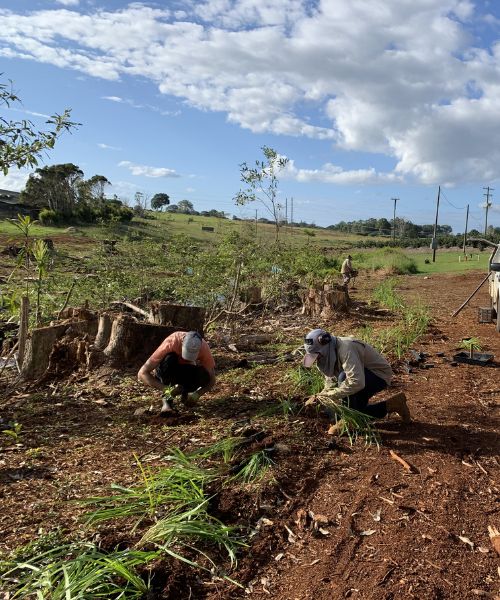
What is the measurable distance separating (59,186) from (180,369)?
114ft

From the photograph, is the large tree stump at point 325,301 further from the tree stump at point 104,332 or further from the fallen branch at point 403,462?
the fallen branch at point 403,462

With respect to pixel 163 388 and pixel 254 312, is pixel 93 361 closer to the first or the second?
pixel 163 388

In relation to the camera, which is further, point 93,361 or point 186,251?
point 186,251

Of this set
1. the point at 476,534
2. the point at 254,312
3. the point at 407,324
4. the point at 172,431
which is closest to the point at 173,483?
the point at 172,431

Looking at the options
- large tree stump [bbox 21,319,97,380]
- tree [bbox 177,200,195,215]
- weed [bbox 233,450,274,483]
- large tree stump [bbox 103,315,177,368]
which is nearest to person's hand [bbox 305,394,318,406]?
weed [bbox 233,450,274,483]

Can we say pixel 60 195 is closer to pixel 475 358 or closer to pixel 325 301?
pixel 325 301

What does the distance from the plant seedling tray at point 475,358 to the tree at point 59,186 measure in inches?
1299

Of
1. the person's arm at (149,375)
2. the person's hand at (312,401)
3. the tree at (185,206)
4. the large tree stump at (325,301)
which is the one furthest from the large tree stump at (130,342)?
the tree at (185,206)

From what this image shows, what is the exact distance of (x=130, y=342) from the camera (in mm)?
6820

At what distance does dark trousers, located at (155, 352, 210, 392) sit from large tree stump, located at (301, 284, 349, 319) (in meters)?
5.89

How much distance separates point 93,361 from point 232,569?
14.4 feet

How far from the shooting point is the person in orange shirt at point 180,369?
515 centimetres

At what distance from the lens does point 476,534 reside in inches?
126

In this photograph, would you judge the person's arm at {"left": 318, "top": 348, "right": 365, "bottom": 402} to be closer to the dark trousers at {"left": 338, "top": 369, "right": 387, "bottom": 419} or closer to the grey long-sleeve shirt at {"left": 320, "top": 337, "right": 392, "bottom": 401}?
the grey long-sleeve shirt at {"left": 320, "top": 337, "right": 392, "bottom": 401}
